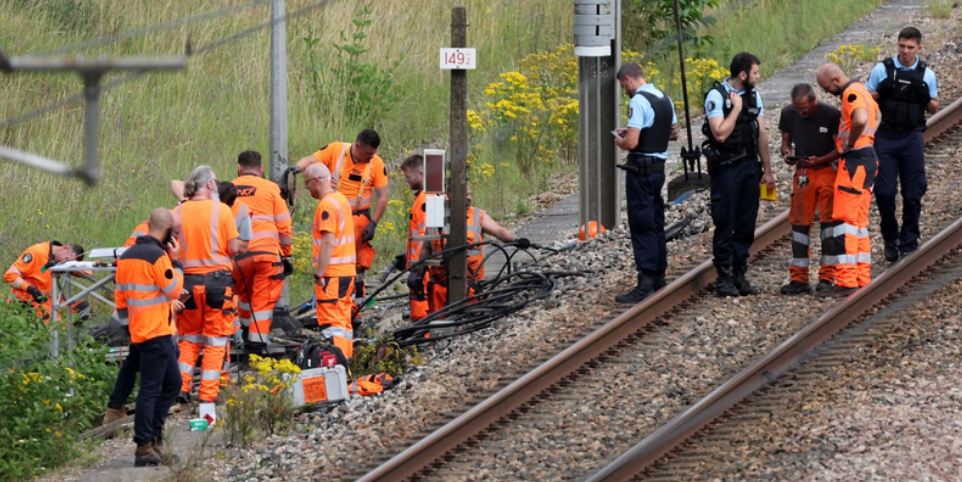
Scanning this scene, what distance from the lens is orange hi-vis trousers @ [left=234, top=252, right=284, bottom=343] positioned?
11781mm

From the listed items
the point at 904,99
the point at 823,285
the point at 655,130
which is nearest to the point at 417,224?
the point at 655,130

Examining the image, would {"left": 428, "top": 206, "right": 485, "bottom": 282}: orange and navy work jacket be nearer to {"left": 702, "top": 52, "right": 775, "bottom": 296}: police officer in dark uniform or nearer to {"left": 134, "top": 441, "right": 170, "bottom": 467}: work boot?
{"left": 702, "top": 52, "right": 775, "bottom": 296}: police officer in dark uniform

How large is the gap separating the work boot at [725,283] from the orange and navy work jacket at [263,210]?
377 cm

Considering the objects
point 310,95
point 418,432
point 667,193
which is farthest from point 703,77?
point 418,432

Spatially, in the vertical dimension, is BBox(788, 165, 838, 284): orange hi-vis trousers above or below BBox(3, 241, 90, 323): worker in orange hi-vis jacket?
above

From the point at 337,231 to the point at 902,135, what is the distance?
4.73m

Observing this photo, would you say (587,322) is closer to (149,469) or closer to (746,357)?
(746,357)

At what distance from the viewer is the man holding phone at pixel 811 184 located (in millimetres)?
10844

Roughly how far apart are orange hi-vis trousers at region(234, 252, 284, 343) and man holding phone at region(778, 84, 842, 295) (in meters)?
4.27

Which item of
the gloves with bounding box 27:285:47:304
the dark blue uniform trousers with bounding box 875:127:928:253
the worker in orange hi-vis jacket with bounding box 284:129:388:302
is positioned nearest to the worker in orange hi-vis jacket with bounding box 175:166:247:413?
the worker in orange hi-vis jacket with bounding box 284:129:388:302

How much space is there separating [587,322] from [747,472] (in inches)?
116

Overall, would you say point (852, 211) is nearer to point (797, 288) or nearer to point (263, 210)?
point (797, 288)

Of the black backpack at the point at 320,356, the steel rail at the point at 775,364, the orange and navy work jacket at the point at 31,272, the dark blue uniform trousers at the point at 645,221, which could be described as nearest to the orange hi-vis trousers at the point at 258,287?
the black backpack at the point at 320,356

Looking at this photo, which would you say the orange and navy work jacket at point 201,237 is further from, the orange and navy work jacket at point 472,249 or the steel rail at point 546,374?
the steel rail at point 546,374
